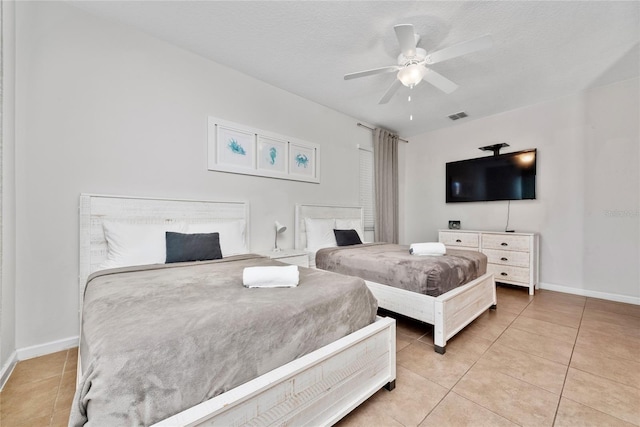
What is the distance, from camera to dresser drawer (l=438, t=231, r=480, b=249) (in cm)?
389

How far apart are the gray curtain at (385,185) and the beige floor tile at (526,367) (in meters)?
2.69

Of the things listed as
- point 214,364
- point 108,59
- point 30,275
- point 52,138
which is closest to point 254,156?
point 108,59

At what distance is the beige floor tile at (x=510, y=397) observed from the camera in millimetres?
1326

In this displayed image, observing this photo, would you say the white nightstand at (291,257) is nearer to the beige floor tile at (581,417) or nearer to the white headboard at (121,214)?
the white headboard at (121,214)

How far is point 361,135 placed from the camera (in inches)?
173

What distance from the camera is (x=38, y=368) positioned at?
5.68ft

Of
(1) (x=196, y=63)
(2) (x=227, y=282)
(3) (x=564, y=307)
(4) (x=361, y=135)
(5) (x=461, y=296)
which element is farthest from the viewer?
(4) (x=361, y=135)

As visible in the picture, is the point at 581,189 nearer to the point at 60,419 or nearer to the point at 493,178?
the point at 493,178

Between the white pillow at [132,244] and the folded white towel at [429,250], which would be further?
the folded white towel at [429,250]

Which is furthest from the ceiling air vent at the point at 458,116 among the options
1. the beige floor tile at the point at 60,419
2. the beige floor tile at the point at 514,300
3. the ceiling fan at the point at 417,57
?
the beige floor tile at the point at 60,419

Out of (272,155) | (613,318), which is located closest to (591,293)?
(613,318)

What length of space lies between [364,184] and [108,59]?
3.54 meters

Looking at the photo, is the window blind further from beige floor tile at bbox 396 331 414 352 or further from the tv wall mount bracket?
beige floor tile at bbox 396 331 414 352

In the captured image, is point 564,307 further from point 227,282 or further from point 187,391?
point 187,391
